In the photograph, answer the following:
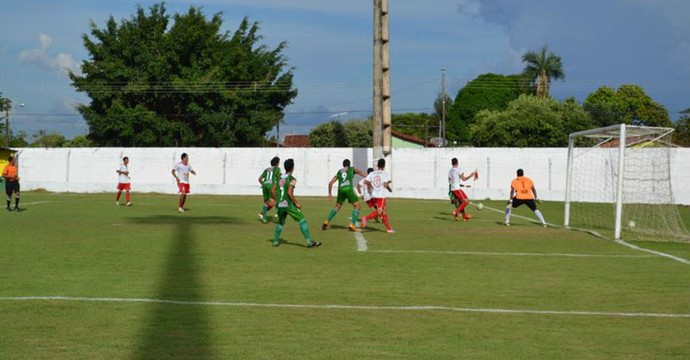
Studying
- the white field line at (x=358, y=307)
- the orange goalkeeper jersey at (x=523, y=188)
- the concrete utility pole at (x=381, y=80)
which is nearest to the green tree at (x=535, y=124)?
the concrete utility pole at (x=381, y=80)

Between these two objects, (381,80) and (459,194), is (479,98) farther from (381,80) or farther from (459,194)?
(459,194)

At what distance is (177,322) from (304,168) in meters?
40.0

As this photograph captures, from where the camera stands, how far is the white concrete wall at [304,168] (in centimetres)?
4600

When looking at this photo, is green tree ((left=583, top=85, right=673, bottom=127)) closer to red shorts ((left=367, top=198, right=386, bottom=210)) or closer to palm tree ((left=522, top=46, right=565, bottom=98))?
palm tree ((left=522, top=46, right=565, bottom=98))

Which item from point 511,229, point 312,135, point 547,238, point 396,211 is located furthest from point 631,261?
point 312,135

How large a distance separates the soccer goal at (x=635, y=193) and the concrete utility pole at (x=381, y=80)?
9.47 m

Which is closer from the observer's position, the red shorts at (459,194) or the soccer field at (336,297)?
the soccer field at (336,297)

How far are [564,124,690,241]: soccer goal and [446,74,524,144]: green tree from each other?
67032 mm

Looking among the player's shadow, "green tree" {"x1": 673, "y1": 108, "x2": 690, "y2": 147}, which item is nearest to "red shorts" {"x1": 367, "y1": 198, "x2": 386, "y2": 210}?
the player's shadow

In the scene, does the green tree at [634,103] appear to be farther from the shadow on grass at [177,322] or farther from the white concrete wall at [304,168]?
the shadow on grass at [177,322]

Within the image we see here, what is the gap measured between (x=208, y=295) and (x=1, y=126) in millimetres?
79556

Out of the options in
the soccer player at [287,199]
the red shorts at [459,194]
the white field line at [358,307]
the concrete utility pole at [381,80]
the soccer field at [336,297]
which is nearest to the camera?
the soccer field at [336,297]

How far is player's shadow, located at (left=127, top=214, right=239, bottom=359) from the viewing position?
7.49 metres

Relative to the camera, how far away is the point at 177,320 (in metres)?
9.02
